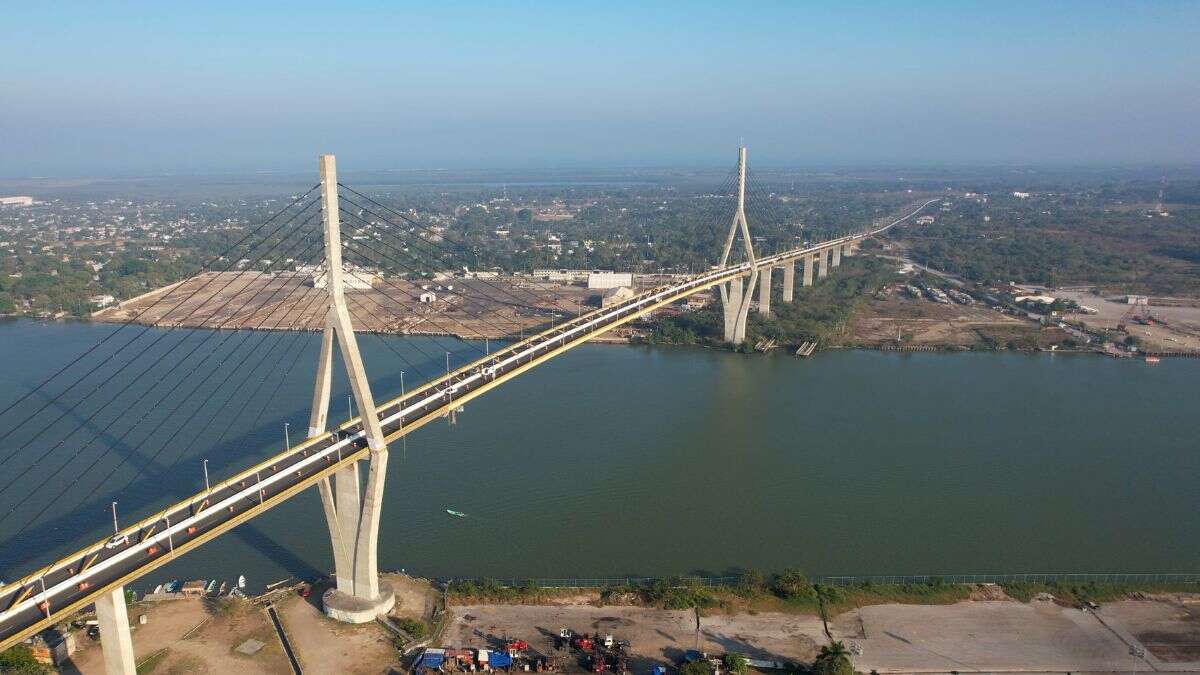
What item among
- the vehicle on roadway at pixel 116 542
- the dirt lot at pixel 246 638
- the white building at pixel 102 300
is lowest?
the dirt lot at pixel 246 638

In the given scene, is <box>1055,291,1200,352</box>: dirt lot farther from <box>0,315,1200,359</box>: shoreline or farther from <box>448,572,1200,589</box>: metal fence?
<box>448,572,1200,589</box>: metal fence

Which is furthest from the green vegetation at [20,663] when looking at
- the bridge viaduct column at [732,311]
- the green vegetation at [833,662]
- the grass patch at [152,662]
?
the bridge viaduct column at [732,311]

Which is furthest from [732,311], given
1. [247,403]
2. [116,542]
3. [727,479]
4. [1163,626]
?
[116,542]

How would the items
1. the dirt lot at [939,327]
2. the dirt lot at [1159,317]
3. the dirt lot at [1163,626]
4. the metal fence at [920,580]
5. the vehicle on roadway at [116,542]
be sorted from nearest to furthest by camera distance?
1. the vehicle on roadway at [116,542]
2. the dirt lot at [1163,626]
3. the metal fence at [920,580]
4. the dirt lot at [1159,317]
5. the dirt lot at [939,327]

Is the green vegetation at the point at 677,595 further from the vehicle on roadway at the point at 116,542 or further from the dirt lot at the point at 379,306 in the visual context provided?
the dirt lot at the point at 379,306

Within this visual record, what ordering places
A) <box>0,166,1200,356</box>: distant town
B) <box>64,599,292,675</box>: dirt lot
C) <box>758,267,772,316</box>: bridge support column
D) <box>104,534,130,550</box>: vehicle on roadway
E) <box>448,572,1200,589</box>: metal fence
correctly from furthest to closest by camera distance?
1. <box>758,267,772,316</box>: bridge support column
2. <box>0,166,1200,356</box>: distant town
3. <box>448,572,1200,589</box>: metal fence
4. <box>64,599,292,675</box>: dirt lot
5. <box>104,534,130,550</box>: vehicle on roadway

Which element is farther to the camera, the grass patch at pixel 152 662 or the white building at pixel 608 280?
the white building at pixel 608 280

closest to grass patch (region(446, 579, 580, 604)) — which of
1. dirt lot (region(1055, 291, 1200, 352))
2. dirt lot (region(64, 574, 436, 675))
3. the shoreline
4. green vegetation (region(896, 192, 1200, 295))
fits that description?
dirt lot (region(64, 574, 436, 675))
